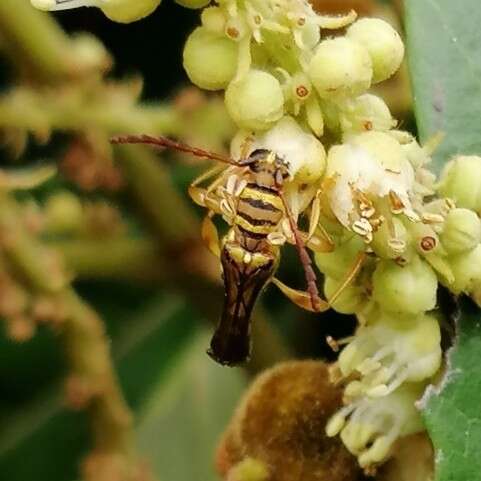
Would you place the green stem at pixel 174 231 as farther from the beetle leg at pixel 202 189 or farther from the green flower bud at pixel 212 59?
the green flower bud at pixel 212 59

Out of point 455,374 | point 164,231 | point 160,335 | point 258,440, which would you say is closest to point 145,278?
point 164,231

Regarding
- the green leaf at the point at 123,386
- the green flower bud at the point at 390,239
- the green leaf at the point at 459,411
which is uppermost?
the green flower bud at the point at 390,239

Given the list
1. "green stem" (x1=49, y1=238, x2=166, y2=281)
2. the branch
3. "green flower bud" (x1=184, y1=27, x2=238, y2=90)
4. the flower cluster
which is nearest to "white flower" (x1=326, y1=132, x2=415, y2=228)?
the flower cluster

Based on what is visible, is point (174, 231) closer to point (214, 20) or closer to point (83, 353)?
point (83, 353)

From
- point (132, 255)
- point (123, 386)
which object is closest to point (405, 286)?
point (132, 255)

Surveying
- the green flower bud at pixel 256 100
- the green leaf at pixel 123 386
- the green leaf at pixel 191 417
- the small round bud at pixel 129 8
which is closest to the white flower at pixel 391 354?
the green flower bud at pixel 256 100

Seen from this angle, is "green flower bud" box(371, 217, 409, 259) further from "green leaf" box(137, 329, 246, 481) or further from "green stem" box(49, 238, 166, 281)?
"green leaf" box(137, 329, 246, 481)
